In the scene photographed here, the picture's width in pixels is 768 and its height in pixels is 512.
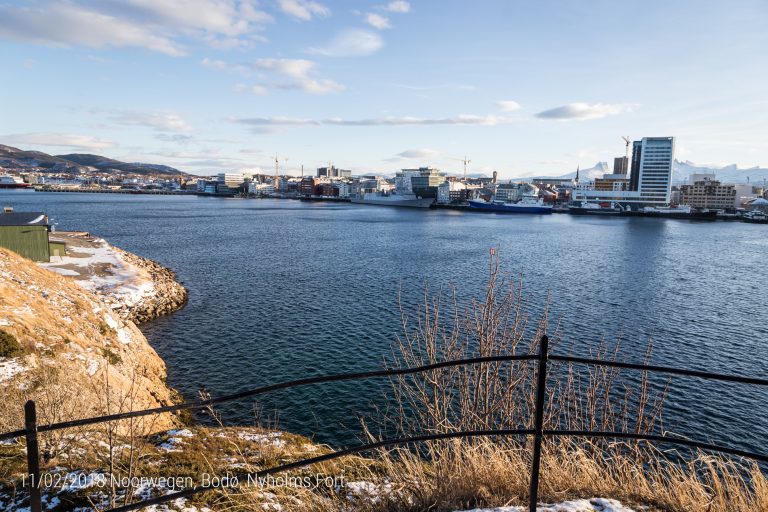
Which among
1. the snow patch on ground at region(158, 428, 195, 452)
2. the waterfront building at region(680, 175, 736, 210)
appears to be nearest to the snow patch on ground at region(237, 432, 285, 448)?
the snow patch on ground at region(158, 428, 195, 452)

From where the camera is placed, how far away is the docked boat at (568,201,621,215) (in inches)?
6599

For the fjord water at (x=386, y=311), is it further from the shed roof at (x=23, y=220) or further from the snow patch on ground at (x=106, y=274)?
the shed roof at (x=23, y=220)

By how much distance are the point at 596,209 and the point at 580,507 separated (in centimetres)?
18466

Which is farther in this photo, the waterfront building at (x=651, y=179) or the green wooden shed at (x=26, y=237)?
the waterfront building at (x=651, y=179)

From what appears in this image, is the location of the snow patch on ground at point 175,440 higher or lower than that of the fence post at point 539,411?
lower

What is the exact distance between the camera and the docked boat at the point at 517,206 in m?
167

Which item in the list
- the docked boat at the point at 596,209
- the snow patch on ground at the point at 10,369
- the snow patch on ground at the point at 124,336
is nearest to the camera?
the snow patch on ground at the point at 10,369

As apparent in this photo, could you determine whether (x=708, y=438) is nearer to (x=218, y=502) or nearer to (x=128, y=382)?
(x=218, y=502)

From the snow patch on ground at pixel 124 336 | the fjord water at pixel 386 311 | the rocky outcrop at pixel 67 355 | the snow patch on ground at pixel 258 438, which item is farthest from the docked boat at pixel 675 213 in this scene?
the snow patch on ground at pixel 258 438

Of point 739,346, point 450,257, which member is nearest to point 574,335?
point 739,346

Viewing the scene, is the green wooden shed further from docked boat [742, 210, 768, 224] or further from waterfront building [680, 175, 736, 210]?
waterfront building [680, 175, 736, 210]

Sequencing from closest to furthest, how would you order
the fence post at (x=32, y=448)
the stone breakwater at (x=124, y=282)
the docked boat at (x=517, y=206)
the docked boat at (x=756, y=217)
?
1. the fence post at (x=32, y=448)
2. the stone breakwater at (x=124, y=282)
3. the docked boat at (x=756, y=217)
4. the docked boat at (x=517, y=206)

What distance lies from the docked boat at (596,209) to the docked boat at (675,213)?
4.24m

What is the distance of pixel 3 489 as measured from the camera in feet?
15.6
